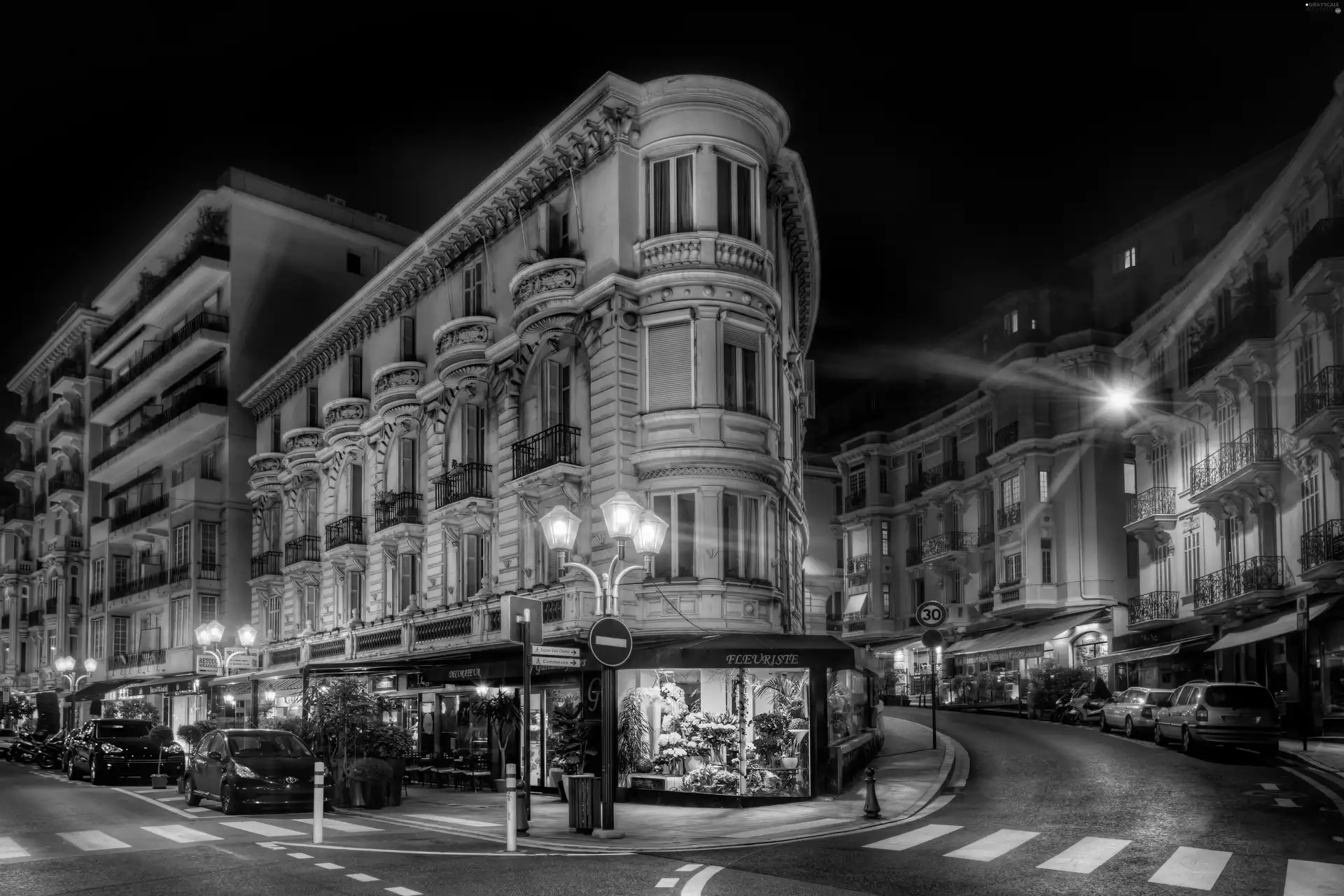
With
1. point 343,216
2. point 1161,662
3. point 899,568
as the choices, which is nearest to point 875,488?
point 899,568

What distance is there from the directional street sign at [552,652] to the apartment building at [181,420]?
24411 millimetres

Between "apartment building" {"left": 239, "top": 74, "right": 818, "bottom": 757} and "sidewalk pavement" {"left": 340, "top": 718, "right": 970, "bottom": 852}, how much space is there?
3497mm

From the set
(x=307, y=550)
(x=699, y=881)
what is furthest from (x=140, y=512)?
(x=699, y=881)

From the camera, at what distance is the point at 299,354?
4322cm

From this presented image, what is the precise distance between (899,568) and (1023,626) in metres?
12.2

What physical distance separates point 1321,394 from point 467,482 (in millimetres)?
20716

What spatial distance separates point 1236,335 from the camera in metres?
36.0

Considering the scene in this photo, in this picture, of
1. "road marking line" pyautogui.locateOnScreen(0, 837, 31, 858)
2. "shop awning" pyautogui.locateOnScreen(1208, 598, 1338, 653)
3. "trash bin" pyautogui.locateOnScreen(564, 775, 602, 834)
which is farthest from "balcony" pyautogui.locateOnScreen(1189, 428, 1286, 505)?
"road marking line" pyautogui.locateOnScreen(0, 837, 31, 858)

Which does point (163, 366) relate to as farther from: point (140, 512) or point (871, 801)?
point (871, 801)

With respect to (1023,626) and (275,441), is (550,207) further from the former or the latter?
(1023,626)

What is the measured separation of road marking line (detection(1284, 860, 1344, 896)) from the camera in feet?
39.0

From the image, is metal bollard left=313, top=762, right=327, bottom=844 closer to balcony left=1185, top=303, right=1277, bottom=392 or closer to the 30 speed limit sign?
the 30 speed limit sign

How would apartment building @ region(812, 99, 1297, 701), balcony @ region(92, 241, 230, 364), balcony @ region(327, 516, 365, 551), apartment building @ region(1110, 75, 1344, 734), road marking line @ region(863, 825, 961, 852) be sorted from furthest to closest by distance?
balcony @ region(92, 241, 230, 364), apartment building @ region(812, 99, 1297, 701), balcony @ region(327, 516, 365, 551), apartment building @ region(1110, 75, 1344, 734), road marking line @ region(863, 825, 961, 852)

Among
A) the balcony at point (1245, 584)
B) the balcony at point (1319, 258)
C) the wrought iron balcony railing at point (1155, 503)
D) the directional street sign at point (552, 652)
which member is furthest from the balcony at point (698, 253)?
the wrought iron balcony railing at point (1155, 503)
